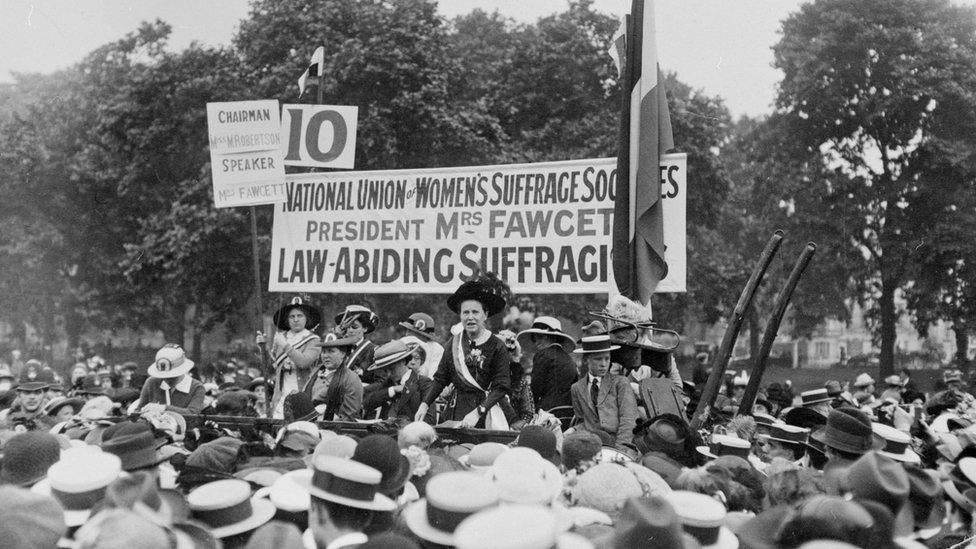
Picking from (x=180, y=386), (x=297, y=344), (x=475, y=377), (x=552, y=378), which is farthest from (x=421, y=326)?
(x=475, y=377)

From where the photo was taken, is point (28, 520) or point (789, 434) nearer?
point (28, 520)

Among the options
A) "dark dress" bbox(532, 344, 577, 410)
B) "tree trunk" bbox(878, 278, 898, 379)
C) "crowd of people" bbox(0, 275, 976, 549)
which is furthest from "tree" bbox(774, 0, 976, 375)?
"dark dress" bbox(532, 344, 577, 410)

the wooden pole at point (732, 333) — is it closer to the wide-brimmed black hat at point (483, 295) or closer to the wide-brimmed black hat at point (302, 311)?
the wide-brimmed black hat at point (483, 295)

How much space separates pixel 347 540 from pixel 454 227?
23.8ft

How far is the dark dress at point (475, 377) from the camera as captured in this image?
655cm

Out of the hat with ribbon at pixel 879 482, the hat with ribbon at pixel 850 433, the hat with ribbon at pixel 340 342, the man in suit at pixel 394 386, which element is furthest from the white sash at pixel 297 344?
the hat with ribbon at pixel 879 482

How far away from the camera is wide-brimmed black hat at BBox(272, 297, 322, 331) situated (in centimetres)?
827

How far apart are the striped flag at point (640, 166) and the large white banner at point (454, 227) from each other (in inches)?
Answer: 21.3

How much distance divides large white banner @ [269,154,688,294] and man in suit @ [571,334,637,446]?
241 cm

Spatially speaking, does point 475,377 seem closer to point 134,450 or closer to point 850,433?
point 850,433

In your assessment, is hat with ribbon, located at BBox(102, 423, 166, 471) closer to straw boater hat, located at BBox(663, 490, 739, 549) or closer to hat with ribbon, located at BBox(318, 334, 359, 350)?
straw boater hat, located at BBox(663, 490, 739, 549)

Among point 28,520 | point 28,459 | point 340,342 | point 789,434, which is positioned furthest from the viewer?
point 340,342

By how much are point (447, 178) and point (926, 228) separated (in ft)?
77.5

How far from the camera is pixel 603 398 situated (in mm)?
6328
